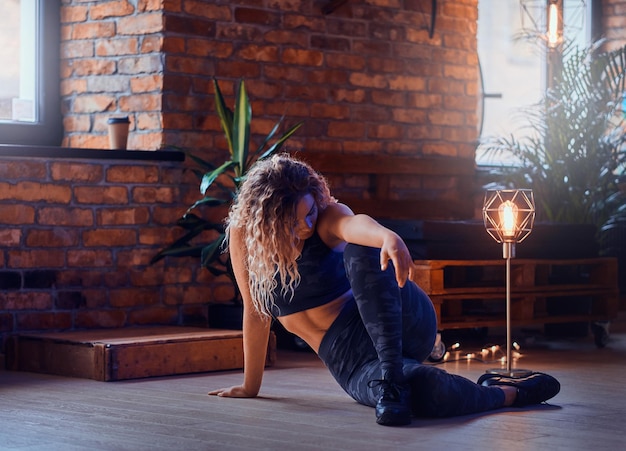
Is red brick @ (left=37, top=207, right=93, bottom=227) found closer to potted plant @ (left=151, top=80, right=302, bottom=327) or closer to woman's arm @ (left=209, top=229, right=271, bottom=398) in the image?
potted plant @ (left=151, top=80, right=302, bottom=327)

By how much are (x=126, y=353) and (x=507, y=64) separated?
Answer: 3741mm

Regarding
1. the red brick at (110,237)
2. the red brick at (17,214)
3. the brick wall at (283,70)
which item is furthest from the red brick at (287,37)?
the red brick at (17,214)

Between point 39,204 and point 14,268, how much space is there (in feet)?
0.95

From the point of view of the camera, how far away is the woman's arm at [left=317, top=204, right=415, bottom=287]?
111 inches

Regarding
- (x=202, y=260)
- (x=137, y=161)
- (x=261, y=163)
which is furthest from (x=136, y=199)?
(x=261, y=163)

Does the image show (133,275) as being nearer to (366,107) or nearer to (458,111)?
(366,107)

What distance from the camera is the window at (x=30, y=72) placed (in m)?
5.02

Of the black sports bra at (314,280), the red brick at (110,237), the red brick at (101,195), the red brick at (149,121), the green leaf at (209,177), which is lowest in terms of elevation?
the black sports bra at (314,280)

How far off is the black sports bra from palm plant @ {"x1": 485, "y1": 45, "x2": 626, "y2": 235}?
2968 millimetres

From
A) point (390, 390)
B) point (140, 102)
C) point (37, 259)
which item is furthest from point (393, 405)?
point (140, 102)

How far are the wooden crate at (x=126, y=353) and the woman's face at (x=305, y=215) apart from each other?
117 centimetres

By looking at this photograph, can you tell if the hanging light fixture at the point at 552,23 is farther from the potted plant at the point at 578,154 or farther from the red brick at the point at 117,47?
the red brick at the point at 117,47

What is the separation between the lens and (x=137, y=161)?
4941 mm

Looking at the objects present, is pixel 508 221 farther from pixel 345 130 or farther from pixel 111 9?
pixel 111 9
